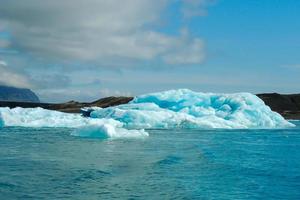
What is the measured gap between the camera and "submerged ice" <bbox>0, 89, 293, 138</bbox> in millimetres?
36969

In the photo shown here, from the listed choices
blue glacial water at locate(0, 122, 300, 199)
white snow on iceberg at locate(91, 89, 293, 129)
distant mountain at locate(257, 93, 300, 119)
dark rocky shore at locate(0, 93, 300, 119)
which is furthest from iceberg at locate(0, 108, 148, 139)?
distant mountain at locate(257, 93, 300, 119)

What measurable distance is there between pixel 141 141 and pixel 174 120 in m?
12.7

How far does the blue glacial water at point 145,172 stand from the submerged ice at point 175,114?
15095 mm

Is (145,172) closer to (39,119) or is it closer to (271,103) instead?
(39,119)

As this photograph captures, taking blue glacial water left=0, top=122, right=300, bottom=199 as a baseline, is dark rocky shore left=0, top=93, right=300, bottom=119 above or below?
above

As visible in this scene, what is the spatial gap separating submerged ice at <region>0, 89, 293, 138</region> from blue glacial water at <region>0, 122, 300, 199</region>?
15095mm

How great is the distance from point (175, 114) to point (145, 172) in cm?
2371

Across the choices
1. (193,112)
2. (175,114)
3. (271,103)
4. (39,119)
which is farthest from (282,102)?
(39,119)

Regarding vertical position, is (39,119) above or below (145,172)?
above

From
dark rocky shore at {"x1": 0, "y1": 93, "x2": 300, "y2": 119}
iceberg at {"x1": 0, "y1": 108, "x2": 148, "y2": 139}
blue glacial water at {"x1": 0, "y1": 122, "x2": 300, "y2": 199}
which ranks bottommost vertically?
blue glacial water at {"x1": 0, "y1": 122, "x2": 300, "y2": 199}

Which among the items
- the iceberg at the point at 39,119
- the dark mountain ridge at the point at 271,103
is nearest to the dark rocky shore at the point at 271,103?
the dark mountain ridge at the point at 271,103

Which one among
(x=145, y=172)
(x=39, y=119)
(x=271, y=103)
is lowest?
(x=145, y=172)

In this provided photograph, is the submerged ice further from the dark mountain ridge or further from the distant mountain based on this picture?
the distant mountain

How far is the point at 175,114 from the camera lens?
123ft
